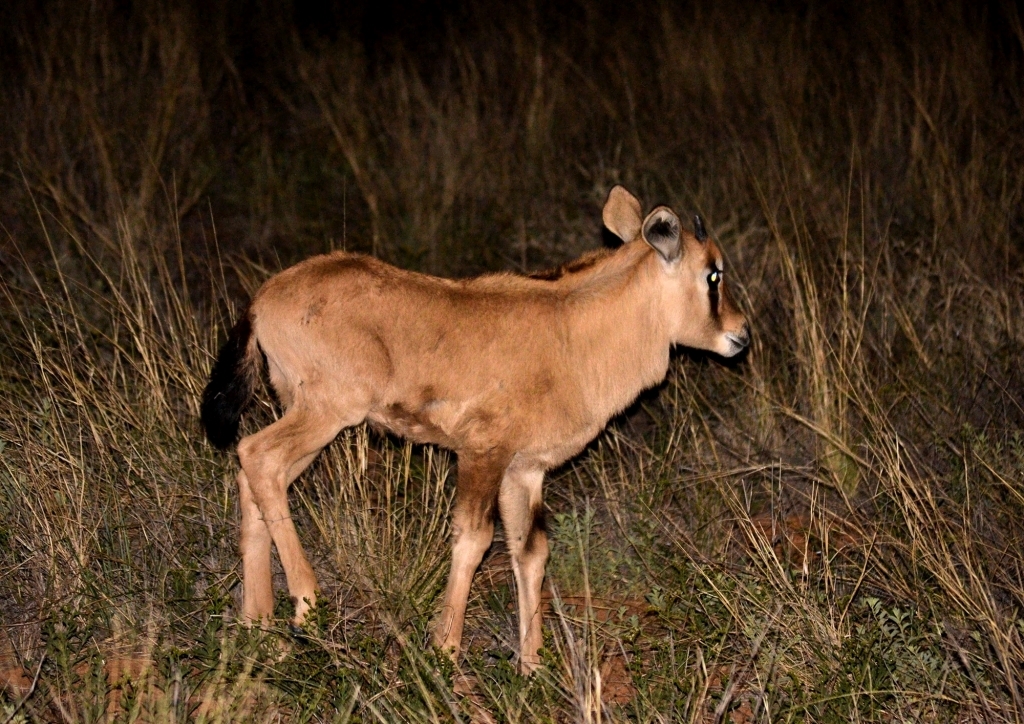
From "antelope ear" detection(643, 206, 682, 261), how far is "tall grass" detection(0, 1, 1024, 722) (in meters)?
1.26

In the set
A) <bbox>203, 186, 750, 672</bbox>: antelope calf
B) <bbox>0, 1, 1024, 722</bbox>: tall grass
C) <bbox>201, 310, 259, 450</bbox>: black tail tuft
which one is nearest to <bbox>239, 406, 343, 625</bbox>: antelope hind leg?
<bbox>203, 186, 750, 672</bbox>: antelope calf

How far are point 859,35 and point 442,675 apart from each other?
32.6 feet

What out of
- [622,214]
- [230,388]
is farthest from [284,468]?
[622,214]

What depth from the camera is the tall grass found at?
16.4 feet

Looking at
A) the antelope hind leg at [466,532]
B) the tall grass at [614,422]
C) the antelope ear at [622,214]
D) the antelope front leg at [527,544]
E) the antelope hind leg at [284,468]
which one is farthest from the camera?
the antelope ear at [622,214]

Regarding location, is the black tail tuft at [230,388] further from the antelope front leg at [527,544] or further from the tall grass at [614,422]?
the antelope front leg at [527,544]

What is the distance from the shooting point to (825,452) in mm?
6789

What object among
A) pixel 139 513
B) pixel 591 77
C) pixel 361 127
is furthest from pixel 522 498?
pixel 591 77

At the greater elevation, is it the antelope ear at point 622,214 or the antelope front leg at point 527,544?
the antelope ear at point 622,214

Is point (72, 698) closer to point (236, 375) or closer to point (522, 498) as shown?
point (236, 375)

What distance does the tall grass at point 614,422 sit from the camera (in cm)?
501

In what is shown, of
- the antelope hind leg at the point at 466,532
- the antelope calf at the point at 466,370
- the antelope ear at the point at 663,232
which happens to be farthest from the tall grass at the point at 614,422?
the antelope ear at the point at 663,232

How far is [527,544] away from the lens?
18.5 feet

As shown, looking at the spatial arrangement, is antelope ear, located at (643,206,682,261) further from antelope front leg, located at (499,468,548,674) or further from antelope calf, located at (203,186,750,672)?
antelope front leg, located at (499,468,548,674)
